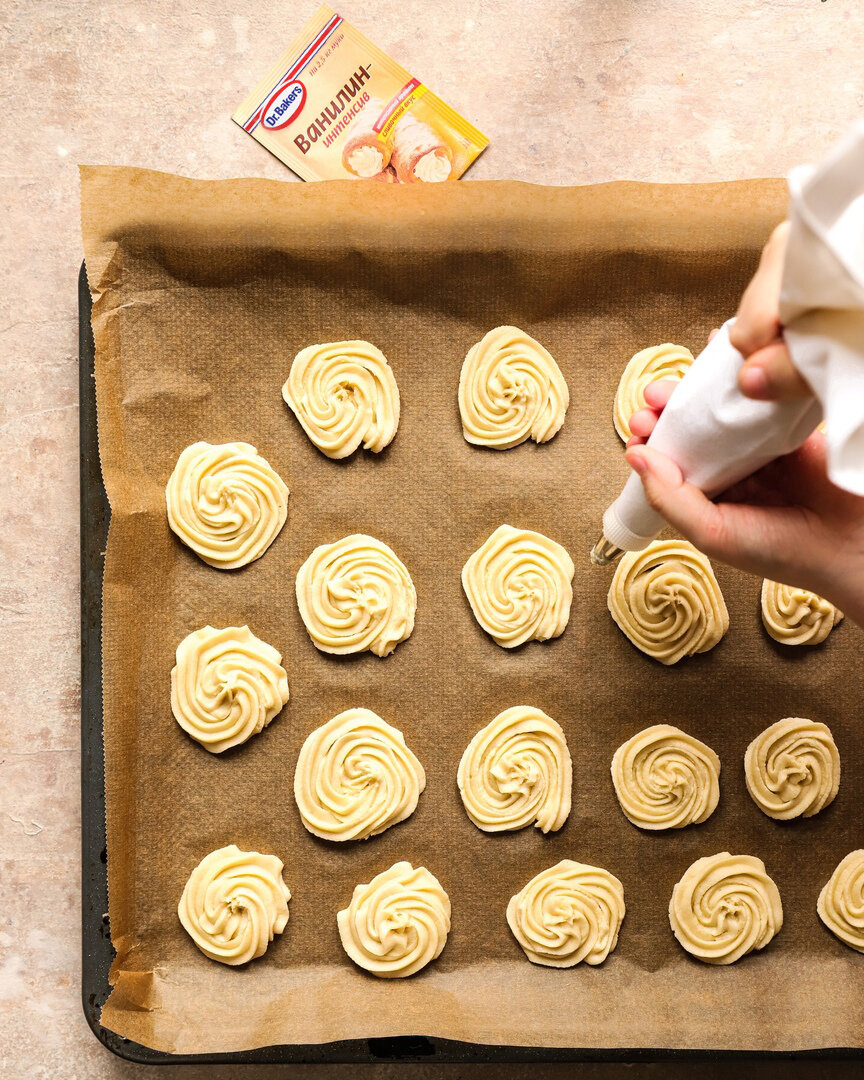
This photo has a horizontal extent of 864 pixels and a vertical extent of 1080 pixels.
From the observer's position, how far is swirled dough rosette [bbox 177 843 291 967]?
230cm

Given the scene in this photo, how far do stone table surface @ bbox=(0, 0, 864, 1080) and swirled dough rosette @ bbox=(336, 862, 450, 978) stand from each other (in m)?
0.45

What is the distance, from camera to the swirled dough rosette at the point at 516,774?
2.39 meters

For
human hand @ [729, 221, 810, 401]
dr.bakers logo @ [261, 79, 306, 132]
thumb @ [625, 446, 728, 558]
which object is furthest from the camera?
dr.bakers logo @ [261, 79, 306, 132]

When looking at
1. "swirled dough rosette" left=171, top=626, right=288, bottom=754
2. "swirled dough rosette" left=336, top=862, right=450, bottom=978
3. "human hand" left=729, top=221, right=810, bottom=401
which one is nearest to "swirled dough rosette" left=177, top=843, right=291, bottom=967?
"swirled dough rosette" left=336, top=862, right=450, bottom=978

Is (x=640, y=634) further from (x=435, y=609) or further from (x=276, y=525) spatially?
(x=276, y=525)

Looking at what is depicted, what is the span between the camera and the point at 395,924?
229 cm

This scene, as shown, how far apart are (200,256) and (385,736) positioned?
145cm

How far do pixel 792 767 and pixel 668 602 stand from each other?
58 cm

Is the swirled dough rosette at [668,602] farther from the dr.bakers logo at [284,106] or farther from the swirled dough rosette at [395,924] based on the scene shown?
the dr.bakers logo at [284,106]

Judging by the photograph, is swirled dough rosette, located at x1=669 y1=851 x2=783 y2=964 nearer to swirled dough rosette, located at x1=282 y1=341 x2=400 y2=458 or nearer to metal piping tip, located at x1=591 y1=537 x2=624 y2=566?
metal piping tip, located at x1=591 y1=537 x2=624 y2=566

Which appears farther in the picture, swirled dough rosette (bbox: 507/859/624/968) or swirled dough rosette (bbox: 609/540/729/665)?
swirled dough rosette (bbox: 609/540/729/665)

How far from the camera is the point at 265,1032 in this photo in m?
2.23

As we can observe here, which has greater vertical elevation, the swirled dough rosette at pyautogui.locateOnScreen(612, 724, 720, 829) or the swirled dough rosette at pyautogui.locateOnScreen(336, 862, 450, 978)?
the swirled dough rosette at pyautogui.locateOnScreen(612, 724, 720, 829)

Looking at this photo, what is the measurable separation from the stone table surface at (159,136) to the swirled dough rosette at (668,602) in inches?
48.3
